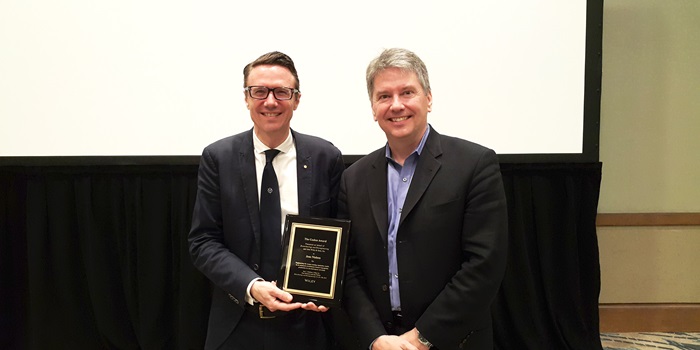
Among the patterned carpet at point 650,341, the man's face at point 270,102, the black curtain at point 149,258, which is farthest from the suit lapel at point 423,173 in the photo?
the patterned carpet at point 650,341

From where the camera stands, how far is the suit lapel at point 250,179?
165cm

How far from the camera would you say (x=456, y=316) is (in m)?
1.41

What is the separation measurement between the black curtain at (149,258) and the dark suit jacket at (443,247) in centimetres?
158

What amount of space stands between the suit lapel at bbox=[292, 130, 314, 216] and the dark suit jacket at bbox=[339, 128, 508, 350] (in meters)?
0.22

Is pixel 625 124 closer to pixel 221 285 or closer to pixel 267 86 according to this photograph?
pixel 267 86

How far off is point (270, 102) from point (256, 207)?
342 mm

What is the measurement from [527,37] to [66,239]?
9.53 feet

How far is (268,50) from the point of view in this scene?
2887 mm

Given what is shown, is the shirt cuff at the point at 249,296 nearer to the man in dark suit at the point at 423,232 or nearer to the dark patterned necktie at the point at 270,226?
the dark patterned necktie at the point at 270,226

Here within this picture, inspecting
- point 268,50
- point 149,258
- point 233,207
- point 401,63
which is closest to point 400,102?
point 401,63

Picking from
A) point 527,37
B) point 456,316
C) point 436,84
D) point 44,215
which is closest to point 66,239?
point 44,215

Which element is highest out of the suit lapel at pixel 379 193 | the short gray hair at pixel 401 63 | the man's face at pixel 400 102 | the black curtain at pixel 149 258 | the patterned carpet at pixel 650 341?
the short gray hair at pixel 401 63

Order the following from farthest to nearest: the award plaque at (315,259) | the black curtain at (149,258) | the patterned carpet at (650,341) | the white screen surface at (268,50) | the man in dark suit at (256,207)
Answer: the patterned carpet at (650,341) < the black curtain at (149,258) < the white screen surface at (268,50) < the man in dark suit at (256,207) < the award plaque at (315,259)

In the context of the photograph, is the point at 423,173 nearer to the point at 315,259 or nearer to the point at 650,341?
the point at 315,259
